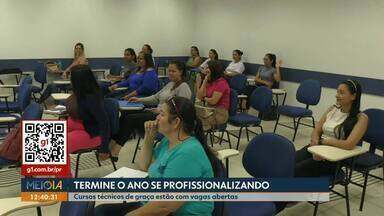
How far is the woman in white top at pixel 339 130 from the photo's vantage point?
2.86 m

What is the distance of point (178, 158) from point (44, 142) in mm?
1241

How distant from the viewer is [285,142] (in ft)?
7.82

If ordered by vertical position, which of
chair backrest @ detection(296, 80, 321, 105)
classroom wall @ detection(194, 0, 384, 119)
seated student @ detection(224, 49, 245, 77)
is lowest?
chair backrest @ detection(296, 80, 321, 105)

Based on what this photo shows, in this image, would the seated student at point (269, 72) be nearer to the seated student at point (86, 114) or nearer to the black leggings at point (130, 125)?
the black leggings at point (130, 125)

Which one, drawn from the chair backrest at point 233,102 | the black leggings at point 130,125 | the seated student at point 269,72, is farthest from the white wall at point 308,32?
the black leggings at point 130,125

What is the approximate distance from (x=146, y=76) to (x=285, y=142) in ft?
9.68

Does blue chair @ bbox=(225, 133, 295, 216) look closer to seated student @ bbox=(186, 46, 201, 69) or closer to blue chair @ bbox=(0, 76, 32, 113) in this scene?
blue chair @ bbox=(0, 76, 32, 113)

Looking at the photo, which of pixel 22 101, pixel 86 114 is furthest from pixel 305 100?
pixel 22 101

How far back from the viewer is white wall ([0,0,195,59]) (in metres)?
7.38

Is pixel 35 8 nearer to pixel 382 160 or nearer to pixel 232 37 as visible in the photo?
pixel 232 37

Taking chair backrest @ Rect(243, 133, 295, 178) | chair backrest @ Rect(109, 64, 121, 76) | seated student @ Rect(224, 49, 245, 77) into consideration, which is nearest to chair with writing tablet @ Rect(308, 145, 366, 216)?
chair backrest @ Rect(243, 133, 295, 178)

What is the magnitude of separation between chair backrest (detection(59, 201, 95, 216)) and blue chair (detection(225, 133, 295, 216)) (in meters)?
0.90

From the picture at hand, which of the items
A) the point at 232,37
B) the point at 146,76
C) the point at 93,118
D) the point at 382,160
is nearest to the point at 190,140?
the point at 93,118

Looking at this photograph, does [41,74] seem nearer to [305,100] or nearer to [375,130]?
[305,100]
